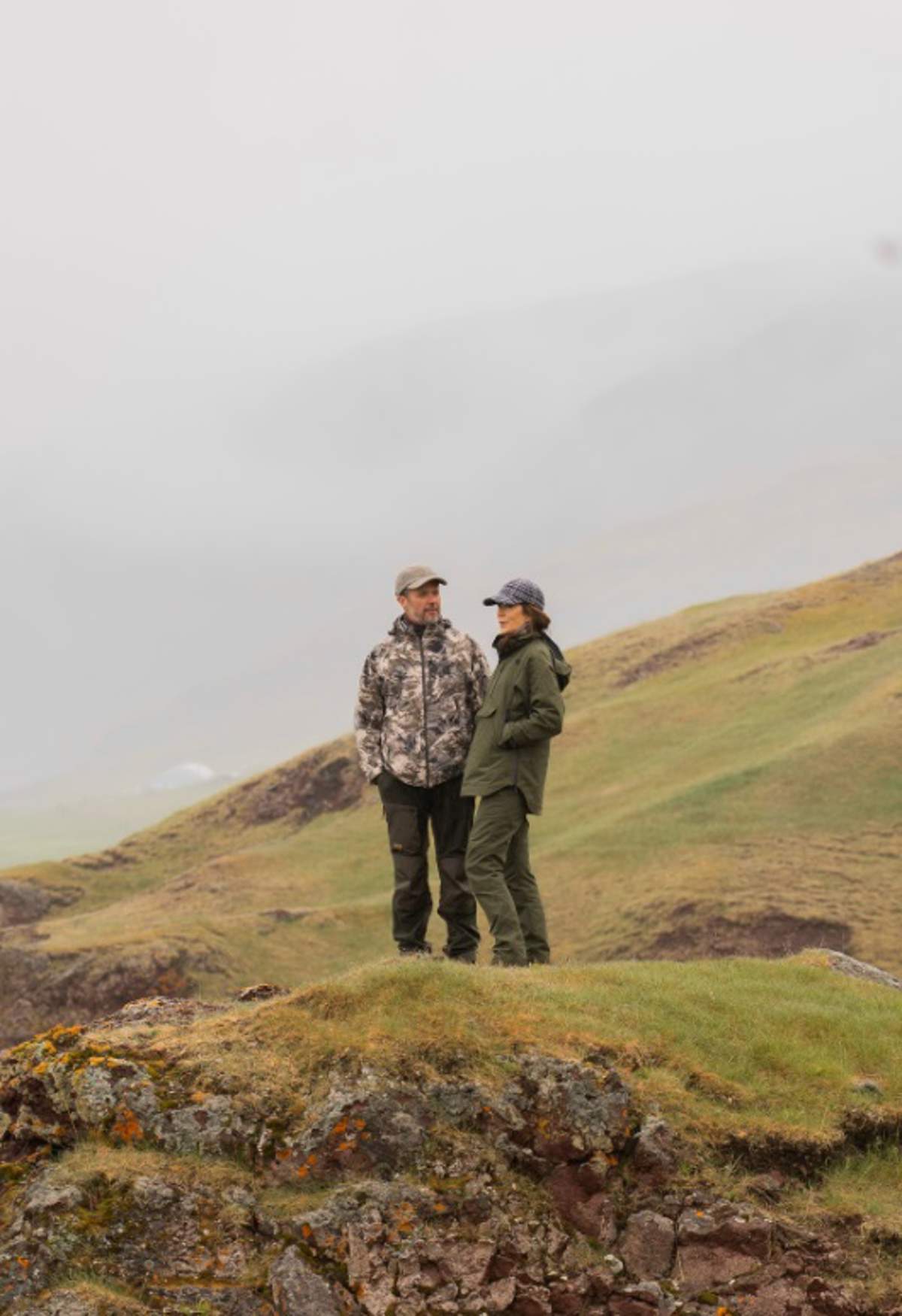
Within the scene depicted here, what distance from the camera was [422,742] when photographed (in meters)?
15.9

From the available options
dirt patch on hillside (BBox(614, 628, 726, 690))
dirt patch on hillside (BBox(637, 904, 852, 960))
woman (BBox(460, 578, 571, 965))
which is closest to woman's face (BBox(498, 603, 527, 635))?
woman (BBox(460, 578, 571, 965))

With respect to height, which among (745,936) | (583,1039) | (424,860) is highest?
(424,860)

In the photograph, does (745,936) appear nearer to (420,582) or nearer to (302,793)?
(420,582)

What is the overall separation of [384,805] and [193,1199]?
21.4 feet

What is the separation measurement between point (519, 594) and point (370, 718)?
7.69 ft

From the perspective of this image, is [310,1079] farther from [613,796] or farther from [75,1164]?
[613,796]

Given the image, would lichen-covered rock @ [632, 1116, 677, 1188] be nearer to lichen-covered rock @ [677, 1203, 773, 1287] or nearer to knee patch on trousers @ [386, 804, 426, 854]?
lichen-covered rock @ [677, 1203, 773, 1287]

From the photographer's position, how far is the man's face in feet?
52.3

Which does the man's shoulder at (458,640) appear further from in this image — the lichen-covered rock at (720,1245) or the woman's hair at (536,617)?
the lichen-covered rock at (720,1245)

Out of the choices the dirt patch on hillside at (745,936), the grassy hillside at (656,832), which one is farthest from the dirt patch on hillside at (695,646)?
the dirt patch on hillside at (745,936)

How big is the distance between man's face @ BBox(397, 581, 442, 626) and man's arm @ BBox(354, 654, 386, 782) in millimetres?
777

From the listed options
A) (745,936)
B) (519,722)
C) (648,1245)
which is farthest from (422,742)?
(745,936)

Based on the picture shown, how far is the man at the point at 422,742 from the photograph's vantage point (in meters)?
15.9

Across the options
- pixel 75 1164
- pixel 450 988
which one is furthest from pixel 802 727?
pixel 75 1164
